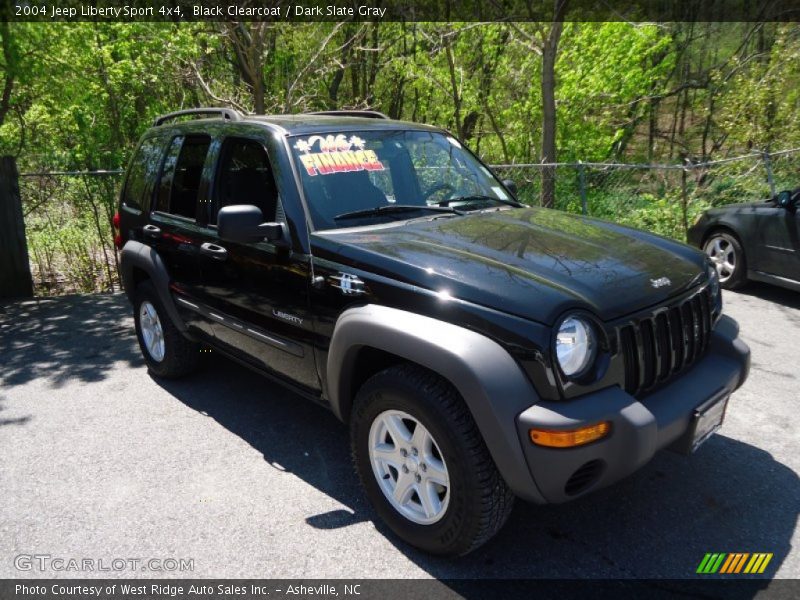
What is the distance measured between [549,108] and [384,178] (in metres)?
8.22

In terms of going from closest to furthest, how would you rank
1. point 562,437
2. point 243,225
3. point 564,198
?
1. point 562,437
2. point 243,225
3. point 564,198

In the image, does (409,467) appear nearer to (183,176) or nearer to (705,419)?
(705,419)

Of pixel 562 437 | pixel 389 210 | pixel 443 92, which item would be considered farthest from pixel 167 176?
pixel 443 92

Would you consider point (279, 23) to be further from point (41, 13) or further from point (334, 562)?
point (334, 562)

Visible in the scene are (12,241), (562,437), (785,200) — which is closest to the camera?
(562,437)

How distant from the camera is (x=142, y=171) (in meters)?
4.81

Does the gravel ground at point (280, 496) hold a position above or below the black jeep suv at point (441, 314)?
below

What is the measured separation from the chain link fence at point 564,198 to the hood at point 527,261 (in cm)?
549

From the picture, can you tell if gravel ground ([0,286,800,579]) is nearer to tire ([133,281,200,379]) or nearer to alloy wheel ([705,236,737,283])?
tire ([133,281,200,379])

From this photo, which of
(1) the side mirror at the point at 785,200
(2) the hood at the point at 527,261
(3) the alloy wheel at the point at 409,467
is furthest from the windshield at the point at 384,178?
(1) the side mirror at the point at 785,200

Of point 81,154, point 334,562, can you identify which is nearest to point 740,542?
point 334,562

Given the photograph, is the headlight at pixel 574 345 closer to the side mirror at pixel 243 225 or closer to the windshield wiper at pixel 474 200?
the windshield wiper at pixel 474 200

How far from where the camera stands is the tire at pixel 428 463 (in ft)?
7.91

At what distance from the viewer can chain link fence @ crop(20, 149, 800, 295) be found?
8.01 meters
